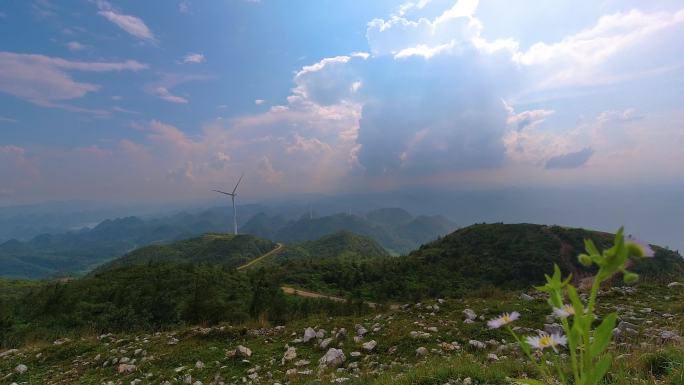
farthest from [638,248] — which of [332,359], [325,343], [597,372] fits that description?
[325,343]

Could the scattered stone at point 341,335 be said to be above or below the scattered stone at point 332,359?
below

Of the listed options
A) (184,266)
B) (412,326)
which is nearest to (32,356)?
(412,326)

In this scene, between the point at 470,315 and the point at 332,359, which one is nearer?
the point at 332,359

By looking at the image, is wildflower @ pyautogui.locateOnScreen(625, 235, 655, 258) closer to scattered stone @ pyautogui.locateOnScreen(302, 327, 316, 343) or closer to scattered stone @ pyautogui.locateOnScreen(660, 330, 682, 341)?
scattered stone @ pyautogui.locateOnScreen(660, 330, 682, 341)

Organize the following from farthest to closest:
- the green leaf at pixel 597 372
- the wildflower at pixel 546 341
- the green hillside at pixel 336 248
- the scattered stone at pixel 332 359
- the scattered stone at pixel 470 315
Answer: the green hillside at pixel 336 248
the scattered stone at pixel 470 315
the scattered stone at pixel 332 359
the wildflower at pixel 546 341
the green leaf at pixel 597 372

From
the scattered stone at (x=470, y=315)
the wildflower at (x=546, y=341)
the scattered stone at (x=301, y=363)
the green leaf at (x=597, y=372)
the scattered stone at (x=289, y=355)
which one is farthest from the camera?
the scattered stone at (x=470, y=315)

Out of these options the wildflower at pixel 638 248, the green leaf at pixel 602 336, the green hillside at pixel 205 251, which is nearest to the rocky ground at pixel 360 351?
the green leaf at pixel 602 336

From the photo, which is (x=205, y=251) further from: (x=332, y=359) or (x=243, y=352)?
(x=332, y=359)

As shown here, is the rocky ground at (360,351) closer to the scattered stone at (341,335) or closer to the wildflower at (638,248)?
the scattered stone at (341,335)
